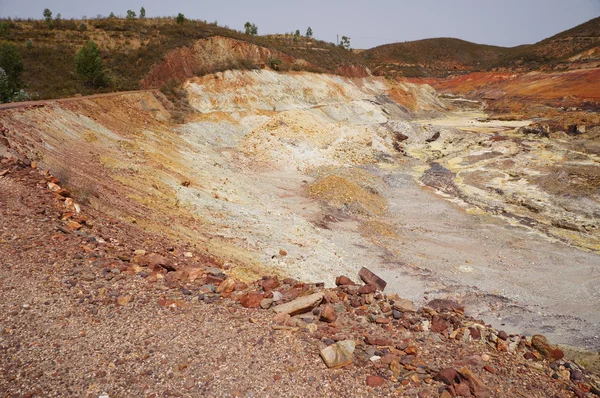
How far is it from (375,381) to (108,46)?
140ft

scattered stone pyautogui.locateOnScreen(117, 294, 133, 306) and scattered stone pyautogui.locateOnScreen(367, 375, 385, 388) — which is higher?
scattered stone pyautogui.locateOnScreen(117, 294, 133, 306)

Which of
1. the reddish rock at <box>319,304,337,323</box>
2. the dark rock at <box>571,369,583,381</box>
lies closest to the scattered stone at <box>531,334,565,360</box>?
the dark rock at <box>571,369,583,381</box>

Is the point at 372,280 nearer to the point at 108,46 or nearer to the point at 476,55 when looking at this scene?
the point at 108,46

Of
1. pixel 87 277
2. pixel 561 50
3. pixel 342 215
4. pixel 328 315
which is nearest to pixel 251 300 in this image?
pixel 328 315

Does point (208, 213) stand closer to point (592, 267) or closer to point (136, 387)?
point (136, 387)

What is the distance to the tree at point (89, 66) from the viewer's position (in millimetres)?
27375

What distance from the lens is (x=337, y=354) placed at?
19.1 feet

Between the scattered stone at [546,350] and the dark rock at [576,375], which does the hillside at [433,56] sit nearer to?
the scattered stone at [546,350]

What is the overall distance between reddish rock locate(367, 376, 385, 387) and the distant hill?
82.9 meters

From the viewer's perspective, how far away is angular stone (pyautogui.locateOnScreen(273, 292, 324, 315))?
23.0 feet

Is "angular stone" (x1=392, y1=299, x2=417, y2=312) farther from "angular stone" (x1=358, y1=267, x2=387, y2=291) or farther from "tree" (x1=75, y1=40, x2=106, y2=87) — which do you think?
"tree" (x1=75, y1=40, x2=106, y2=87)

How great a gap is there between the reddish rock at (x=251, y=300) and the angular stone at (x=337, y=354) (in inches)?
72.3

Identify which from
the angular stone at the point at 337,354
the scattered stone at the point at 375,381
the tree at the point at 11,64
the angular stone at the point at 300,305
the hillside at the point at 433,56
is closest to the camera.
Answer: the scattered stone at the point at 375,381

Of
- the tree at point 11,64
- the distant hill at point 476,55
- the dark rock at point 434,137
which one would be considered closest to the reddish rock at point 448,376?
the tree at point 11,64
